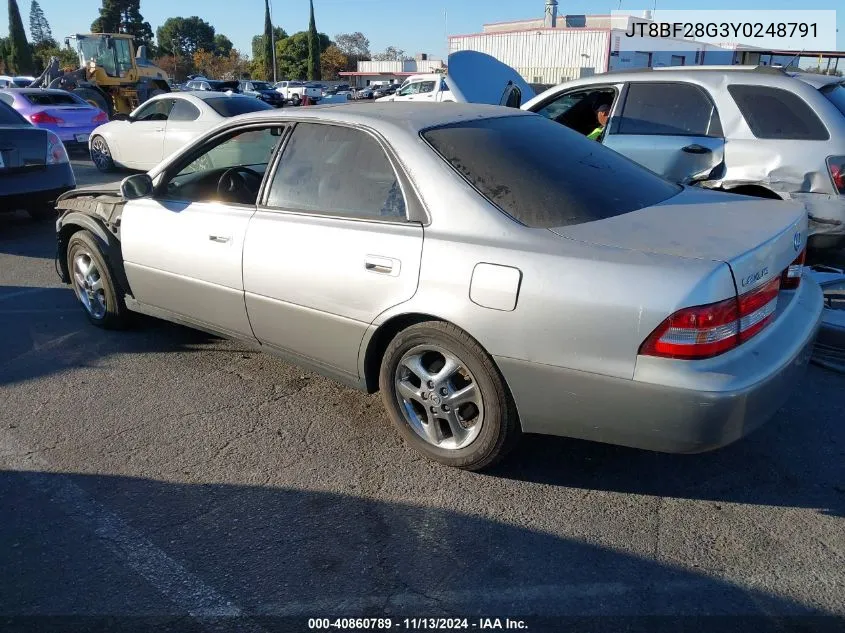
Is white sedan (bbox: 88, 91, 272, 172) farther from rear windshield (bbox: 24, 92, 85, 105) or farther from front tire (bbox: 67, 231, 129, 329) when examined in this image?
front tire (bbox: 67, 231, 129, 329)

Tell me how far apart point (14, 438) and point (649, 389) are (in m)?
3.10

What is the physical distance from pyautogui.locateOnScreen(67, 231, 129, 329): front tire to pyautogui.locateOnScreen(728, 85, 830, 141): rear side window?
197 inches

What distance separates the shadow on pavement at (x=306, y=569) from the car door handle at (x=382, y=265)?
996 mm

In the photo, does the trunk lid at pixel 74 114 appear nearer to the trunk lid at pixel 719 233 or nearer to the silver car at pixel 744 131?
the silver car at pixel 744 131

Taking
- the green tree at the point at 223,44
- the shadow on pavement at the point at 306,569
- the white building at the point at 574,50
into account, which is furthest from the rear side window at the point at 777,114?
the green tree at the point at 223,44

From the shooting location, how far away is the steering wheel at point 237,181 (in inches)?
162

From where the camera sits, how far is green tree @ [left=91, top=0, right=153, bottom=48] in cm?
8162

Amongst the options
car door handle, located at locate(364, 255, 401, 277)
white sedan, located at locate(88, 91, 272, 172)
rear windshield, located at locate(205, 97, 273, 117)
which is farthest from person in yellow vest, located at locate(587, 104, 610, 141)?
rear windshield, located at locate(205, 97, 273, 117)

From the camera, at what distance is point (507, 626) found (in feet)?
7.34

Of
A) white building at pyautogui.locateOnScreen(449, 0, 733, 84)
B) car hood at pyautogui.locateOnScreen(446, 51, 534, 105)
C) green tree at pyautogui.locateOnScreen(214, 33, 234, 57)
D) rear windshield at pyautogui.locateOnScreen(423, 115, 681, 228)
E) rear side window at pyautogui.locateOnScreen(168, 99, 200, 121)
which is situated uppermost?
green tree at pyautogui.locateOnScreen(214, 33, 234, 57)

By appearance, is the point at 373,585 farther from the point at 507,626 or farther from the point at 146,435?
the point at 146,435

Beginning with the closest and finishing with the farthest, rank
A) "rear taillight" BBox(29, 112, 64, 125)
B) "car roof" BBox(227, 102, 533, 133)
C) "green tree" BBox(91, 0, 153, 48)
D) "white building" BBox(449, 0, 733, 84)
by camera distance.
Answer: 1. "car roof" BBox(227, 102, 533, 133)
2. "rear taillight" BBox(29, 112, 64, 125)
3. "white building" BBox(449, 0, 733, 84)
4. "green tree" BBox(91, 0, 153, 48)

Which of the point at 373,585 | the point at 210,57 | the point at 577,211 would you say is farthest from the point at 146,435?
the point at 210,57

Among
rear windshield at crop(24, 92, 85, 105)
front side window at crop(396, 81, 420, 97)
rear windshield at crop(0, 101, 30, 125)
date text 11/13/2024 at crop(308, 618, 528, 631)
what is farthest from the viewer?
front side window at crop(396, 81, 420, 97)
